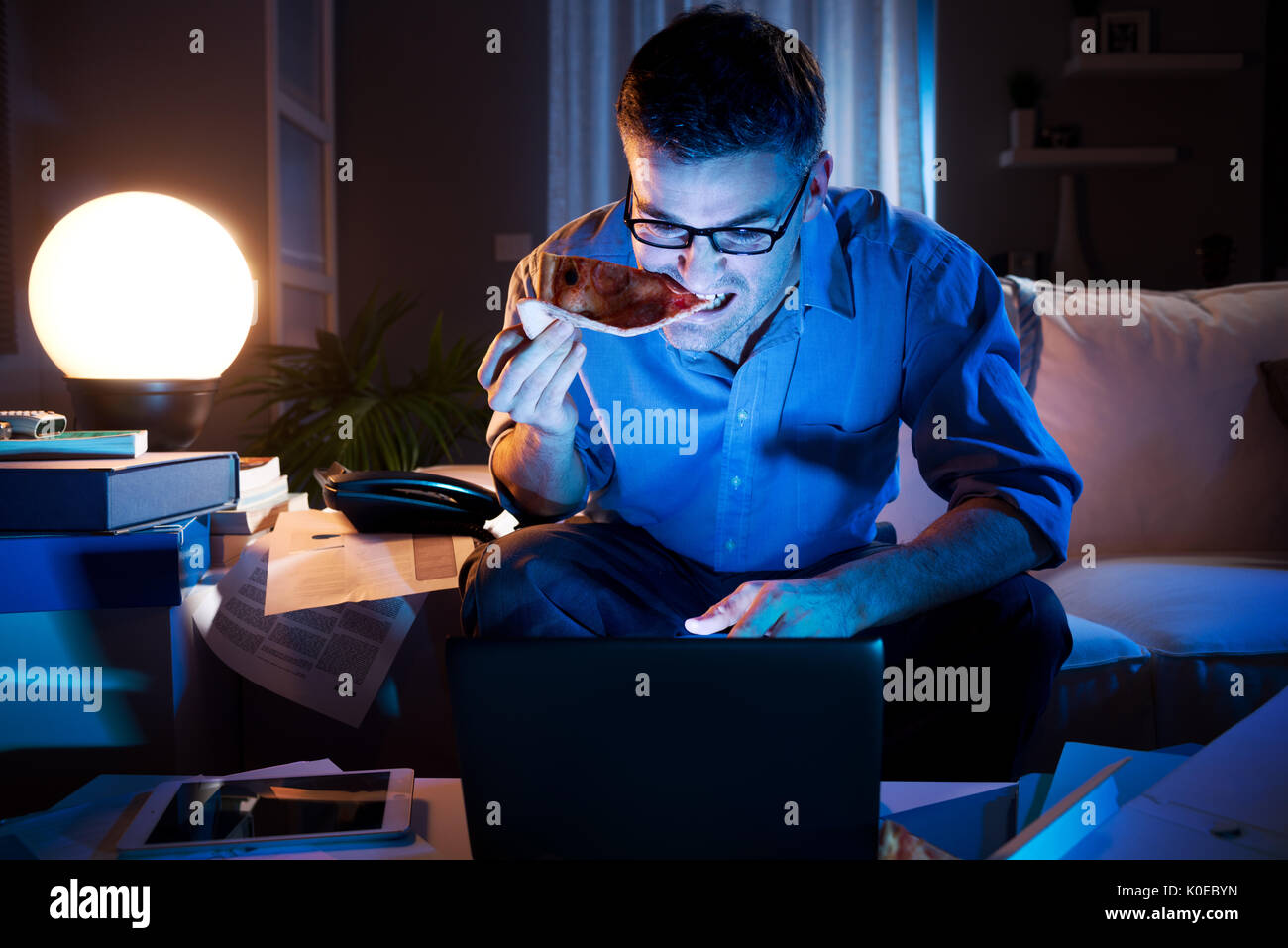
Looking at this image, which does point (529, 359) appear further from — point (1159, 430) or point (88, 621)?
point (1159, 430)

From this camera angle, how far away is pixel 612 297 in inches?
43.4

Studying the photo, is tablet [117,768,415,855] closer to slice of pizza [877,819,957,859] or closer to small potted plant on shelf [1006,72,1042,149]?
slice of pizza [877,819,957,859]

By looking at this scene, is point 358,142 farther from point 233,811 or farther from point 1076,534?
point 233,811

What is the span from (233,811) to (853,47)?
10.9 ft

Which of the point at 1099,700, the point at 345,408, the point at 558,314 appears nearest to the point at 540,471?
the point at 558,314

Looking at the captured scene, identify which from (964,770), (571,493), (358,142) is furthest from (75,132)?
(964,770)

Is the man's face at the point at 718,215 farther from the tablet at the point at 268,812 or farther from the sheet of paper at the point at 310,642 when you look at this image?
the tablet at the point at 268,812

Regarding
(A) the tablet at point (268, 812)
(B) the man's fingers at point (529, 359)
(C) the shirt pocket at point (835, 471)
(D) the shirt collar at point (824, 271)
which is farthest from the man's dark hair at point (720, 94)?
(A) the tablet at point (268, 812)

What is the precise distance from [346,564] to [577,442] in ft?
1.10

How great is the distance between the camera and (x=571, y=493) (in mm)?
1283

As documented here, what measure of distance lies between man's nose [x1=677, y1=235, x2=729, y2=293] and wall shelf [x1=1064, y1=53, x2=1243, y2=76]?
117 inches

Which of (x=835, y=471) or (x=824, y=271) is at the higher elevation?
(x=824, y=271)

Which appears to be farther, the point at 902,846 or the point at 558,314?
the point at 558,314

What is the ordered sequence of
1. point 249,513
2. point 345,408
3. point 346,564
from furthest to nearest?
point 345,408 → point 249,513 → point 346,564
